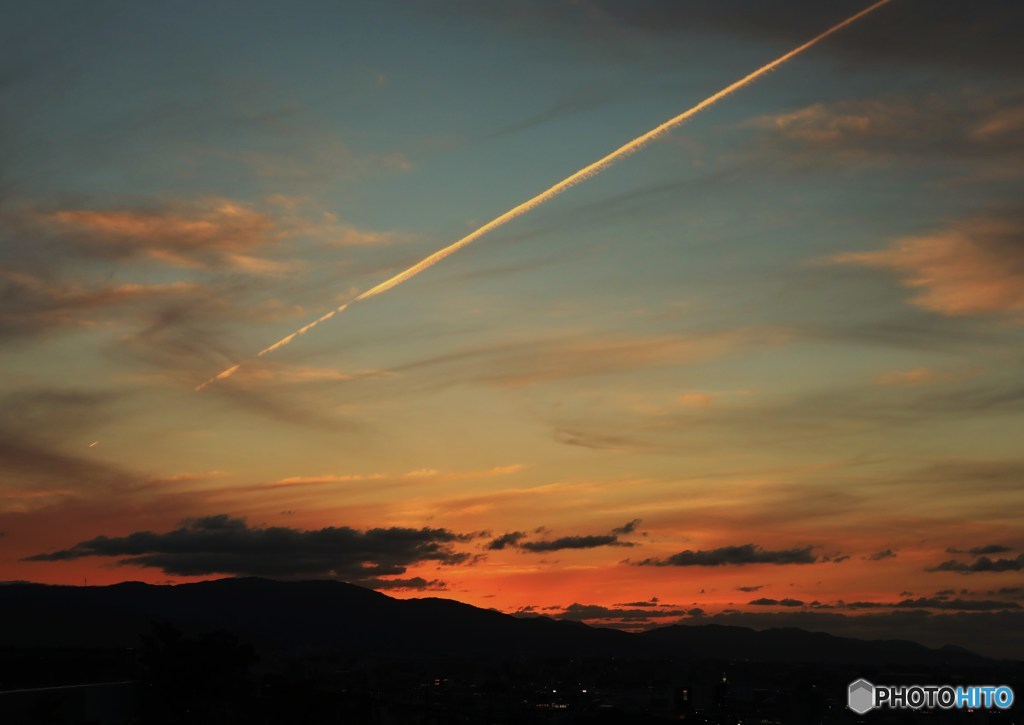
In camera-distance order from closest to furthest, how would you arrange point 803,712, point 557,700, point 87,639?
point 803,712 < point 557,700 < point 87,639

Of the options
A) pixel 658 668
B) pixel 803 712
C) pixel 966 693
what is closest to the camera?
pixel 966 693

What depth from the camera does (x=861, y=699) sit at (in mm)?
54875

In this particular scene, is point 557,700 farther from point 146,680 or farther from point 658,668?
point 658,668

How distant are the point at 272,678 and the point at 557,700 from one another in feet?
96.3

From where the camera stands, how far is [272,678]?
73.6 m

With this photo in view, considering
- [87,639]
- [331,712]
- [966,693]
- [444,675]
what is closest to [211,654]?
[331,712]

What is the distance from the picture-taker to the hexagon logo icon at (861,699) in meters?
54.3

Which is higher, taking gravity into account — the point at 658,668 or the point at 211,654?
the point at 211,654

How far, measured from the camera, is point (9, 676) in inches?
2360

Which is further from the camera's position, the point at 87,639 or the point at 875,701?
the point at 87,639

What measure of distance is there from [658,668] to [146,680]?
113121 mm

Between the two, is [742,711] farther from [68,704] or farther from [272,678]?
[68,704]

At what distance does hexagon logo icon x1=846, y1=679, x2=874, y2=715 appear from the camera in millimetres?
54294

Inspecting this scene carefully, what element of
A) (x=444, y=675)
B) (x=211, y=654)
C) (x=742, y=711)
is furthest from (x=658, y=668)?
(x=211, y=654)
